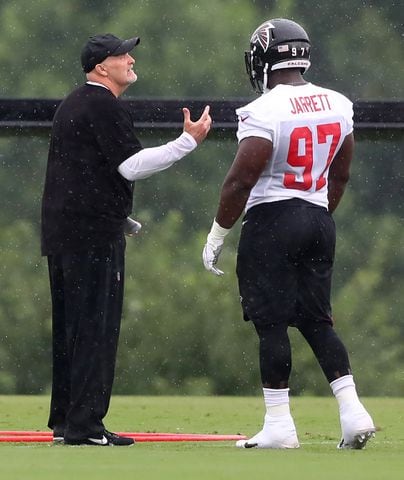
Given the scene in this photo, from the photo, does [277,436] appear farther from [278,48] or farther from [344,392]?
[278,48]

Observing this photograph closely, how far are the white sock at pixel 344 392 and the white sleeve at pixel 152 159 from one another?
3.50 feet

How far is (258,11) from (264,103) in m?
4.67

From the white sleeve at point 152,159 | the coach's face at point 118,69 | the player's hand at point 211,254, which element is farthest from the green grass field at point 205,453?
the coach's face at point 118,69

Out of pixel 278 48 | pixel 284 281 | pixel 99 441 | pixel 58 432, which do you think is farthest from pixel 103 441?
pixel 278 48

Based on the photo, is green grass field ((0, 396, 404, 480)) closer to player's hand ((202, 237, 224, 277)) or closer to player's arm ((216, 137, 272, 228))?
player's hand ((202, 237, 224, 277))

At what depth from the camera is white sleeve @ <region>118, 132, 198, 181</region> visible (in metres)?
5.96

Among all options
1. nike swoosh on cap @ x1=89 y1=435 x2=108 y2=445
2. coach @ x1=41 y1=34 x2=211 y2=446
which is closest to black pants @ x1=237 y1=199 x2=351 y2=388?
coach @ x1=41 y1=34 x2=211 y2=446

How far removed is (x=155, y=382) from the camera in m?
10.0

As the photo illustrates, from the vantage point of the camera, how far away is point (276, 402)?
588 cm

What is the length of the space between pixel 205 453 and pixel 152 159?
3.95 feet

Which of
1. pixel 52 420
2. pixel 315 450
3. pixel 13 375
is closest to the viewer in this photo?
pixel 315 450

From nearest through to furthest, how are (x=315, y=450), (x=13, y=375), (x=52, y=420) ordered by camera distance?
1. (x=315, y=450)
2. (x=52, y=420)
3. (x=13, y=375)

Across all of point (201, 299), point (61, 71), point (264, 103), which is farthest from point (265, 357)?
point (61, 71)

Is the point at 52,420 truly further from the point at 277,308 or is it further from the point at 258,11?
the point at 258,11
